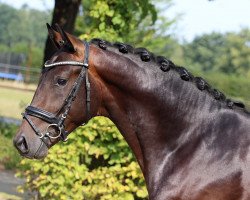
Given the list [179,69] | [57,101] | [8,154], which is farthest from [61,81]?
[8,154]

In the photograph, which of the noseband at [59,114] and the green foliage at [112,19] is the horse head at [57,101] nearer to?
the noseband at [59,114]

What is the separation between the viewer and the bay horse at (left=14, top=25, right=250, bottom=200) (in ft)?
11.6

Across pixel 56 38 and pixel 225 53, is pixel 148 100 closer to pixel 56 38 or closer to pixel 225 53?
pixel 56 38

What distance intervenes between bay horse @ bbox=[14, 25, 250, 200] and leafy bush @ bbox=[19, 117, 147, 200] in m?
2.58

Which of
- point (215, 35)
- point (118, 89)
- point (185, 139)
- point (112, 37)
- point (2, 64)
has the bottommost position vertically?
point (185, 139)

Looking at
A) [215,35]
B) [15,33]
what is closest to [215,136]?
[215,35]

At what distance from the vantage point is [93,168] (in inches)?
276

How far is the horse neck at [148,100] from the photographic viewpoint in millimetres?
3736

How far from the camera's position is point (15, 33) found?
106562mm

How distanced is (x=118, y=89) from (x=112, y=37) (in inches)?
117

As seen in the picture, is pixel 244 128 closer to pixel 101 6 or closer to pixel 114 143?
pixel 114 143

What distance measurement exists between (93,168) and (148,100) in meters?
3.41

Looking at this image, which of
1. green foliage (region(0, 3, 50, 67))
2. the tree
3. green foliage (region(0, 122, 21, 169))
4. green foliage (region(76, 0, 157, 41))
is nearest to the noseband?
green foliage (region(76, 0, 157, 41))

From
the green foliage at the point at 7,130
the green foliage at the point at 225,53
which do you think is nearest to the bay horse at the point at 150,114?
the green foliage at the point at 7,130
